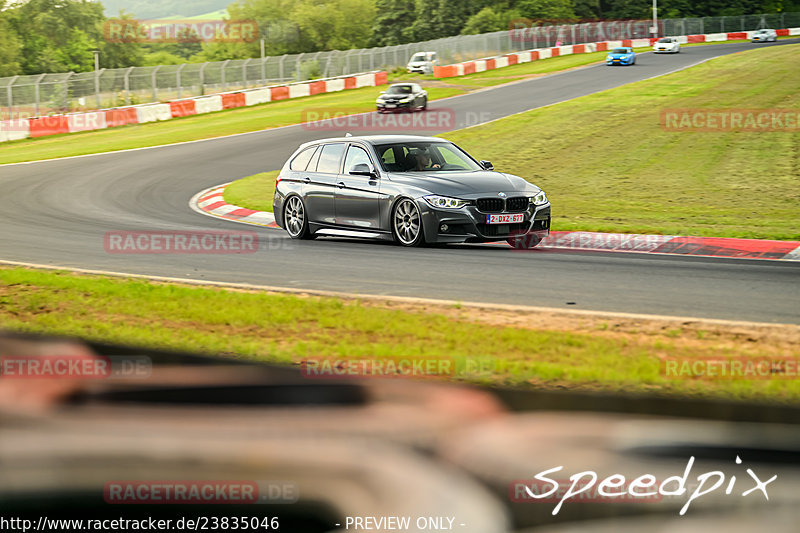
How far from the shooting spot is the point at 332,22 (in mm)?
135625

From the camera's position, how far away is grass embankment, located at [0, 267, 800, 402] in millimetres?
5867

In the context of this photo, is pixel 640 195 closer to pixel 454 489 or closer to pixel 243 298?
pixel 243 298

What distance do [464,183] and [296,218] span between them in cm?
323

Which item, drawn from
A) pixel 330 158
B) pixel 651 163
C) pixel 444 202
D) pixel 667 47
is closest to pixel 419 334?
pixel 444 202

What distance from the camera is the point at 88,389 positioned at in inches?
215

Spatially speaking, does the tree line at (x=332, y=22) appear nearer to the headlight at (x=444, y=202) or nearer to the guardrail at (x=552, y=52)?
the guardrail at (x=552, y=52)

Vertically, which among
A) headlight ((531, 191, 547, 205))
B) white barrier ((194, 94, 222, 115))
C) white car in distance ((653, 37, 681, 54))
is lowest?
headlight ((531, 191, 547, 205))

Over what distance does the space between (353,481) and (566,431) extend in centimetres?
106
